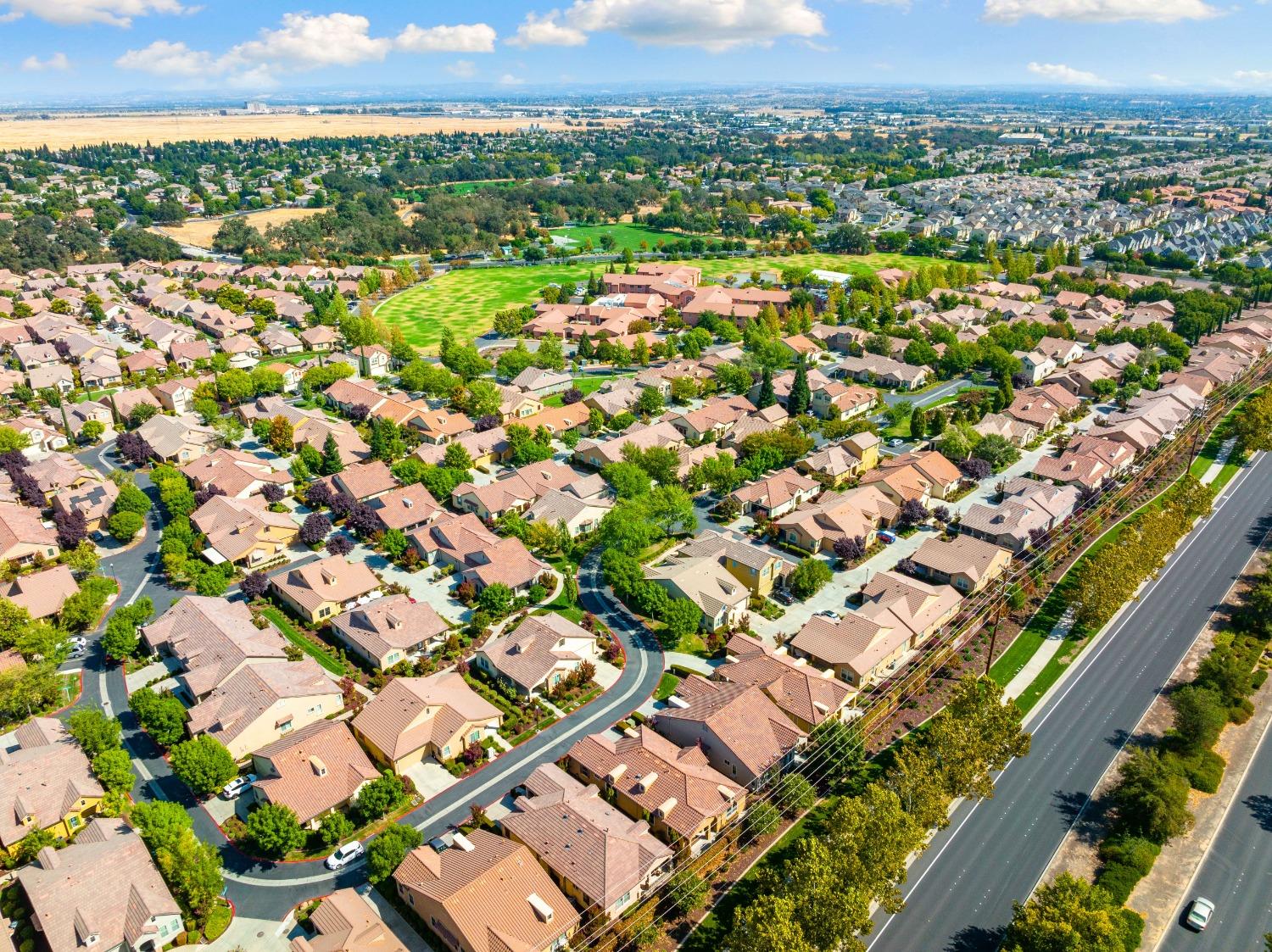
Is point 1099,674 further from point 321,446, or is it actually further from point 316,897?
point 321,446

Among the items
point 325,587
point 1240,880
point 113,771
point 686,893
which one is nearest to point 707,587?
point 686,893

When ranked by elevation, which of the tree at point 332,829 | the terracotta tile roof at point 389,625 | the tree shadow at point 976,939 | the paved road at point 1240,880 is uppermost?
the terracotta tile roof at point 389,625

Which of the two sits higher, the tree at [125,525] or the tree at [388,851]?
the tree at [125,525]

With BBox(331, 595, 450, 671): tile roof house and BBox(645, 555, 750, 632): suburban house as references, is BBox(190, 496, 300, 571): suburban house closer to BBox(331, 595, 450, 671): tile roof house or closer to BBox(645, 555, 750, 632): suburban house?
BBox(331, 595, 450, 671): tile roof house

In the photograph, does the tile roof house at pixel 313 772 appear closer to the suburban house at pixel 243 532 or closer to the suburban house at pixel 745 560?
the suburban house at pixel 243 532

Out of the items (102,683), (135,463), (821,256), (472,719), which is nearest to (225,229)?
(135,463)

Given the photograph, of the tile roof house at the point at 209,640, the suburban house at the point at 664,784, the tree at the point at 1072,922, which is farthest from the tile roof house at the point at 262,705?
the tree at the point at 1072,922
